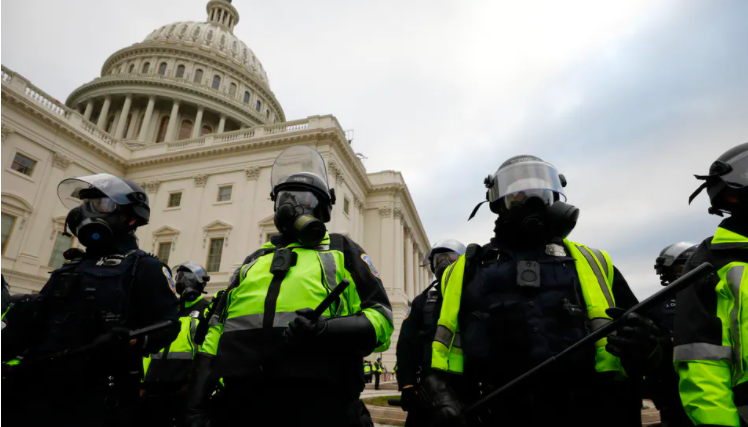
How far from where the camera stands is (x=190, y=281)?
690 centimetres

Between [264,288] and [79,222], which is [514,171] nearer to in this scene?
[264,288]

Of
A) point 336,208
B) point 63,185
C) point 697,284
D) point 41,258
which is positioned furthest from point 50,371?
point 41,258

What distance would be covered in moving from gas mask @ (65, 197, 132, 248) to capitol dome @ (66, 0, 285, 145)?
39.6 meters

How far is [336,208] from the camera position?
25.7 m

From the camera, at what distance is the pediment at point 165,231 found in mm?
26719

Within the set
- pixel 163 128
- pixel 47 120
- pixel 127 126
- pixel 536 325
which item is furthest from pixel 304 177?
pixel 127 126

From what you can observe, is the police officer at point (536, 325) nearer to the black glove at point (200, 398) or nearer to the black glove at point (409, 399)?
the black glove at point (409, 399)

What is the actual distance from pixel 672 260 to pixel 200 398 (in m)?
6.41

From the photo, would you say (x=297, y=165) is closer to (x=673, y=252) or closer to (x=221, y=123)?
(x=673, y=252)

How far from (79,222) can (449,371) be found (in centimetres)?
282

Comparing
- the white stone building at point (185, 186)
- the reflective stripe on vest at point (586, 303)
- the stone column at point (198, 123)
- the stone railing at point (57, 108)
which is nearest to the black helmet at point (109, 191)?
the reflective stripe on vest at point (586, 303)

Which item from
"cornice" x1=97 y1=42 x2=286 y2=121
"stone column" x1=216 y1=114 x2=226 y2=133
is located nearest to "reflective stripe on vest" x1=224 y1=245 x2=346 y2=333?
"stone column" x1=216 y1=114 x2=226 y2=133

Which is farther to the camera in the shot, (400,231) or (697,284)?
(400,231)

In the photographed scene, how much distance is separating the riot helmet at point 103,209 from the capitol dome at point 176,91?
3952 cm
